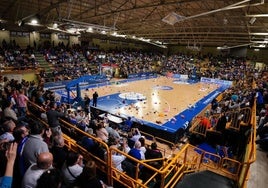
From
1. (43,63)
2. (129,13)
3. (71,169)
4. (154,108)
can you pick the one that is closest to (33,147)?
(71,169)

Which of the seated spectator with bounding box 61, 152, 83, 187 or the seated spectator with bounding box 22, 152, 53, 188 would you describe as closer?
the seated spectator with bounding box 22, 152, 53, 188

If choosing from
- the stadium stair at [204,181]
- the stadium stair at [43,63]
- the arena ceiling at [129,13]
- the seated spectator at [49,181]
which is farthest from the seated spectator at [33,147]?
the stadium stair at [43,63]

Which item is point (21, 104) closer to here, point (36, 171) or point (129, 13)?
point (36, 171)

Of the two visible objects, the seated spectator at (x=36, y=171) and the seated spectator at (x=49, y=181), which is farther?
the seated spectator at (x=36, y=171)

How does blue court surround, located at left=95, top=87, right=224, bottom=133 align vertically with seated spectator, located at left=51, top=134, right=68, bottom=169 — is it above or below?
below

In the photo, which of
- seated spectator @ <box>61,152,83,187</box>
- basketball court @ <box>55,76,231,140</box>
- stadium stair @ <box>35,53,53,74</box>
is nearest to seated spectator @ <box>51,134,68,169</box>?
seated spectator @ <box>61,152,83,187</box>

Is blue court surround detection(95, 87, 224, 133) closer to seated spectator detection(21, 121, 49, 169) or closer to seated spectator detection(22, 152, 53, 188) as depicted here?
seated spectator detection(21, 121, 49, 169)

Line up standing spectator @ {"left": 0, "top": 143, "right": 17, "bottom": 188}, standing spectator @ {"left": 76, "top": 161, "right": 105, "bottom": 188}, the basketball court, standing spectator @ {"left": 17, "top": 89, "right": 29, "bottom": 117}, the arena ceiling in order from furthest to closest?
the arena ceiling → the basketball court → standing spectator @ {"left": 17, "top": 89, "right": 29, "bottom": 117} → standing spectator @ {"left": 76, "top": 161, "right": 105, "bottom": 188} → standing spectator @ {"left": 0, "top": 143, "right": 17, "bottom": 188}

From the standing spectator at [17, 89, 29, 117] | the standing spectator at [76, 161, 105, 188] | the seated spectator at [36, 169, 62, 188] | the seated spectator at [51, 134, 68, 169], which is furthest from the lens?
the standing spectator at [17, 89, 29, 117]

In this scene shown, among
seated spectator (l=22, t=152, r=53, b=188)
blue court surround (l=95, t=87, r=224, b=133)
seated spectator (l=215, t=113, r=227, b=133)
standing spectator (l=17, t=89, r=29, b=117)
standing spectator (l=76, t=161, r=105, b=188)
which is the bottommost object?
blue court surround (l=95, t=87, r=224, b=133)

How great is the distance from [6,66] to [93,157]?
1721cm

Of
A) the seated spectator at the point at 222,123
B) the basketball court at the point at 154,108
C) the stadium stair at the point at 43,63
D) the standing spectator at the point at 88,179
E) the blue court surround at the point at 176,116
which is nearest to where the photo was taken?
the standing spectator at the point at 88,179

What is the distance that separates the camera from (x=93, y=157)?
4.14 meters

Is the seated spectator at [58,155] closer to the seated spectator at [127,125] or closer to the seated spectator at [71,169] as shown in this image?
the seated spectator at [71,169]
